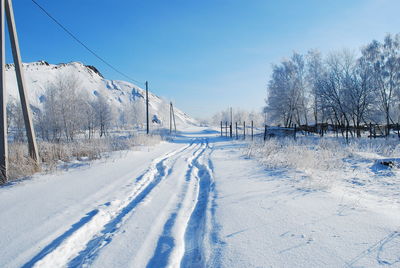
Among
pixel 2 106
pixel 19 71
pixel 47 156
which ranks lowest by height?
pixel 47 156

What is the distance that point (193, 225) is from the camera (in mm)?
Result: 3123

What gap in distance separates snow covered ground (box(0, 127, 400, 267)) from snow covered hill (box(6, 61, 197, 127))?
7774 centimetres

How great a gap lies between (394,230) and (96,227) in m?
3.65

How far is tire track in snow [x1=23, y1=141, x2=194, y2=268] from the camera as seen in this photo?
88.8 inches

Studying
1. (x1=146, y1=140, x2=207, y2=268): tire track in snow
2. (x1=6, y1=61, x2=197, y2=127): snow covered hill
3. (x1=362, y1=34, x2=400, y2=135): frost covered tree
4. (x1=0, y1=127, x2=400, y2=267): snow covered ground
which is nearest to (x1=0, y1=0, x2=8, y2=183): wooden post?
(x1=0, y1=127, x2=400, y2=267): snow covered ground

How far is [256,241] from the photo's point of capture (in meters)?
2.50

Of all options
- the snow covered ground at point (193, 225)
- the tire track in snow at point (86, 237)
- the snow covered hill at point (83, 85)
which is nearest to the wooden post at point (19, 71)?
the snow covered ground at point (193, 225)

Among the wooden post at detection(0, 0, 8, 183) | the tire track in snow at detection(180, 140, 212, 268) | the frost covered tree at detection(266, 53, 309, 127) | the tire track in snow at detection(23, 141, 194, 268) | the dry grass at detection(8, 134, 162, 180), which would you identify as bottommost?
the tire track in snow at detection(180, 140, 212, 268)

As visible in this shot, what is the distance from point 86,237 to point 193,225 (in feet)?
4.49

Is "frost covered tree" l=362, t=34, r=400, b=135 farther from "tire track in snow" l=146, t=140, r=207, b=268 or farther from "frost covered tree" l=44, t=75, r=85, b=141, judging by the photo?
"frost covered tree" l=44, t=75, r=85, b=141

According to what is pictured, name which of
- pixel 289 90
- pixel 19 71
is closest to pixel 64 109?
pixel 19 71

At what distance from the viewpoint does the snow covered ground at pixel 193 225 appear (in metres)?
2.20

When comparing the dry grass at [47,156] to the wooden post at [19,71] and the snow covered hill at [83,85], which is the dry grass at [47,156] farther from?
the snow covered hill at [83,85]

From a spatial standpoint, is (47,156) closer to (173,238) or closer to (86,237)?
(86,237)
